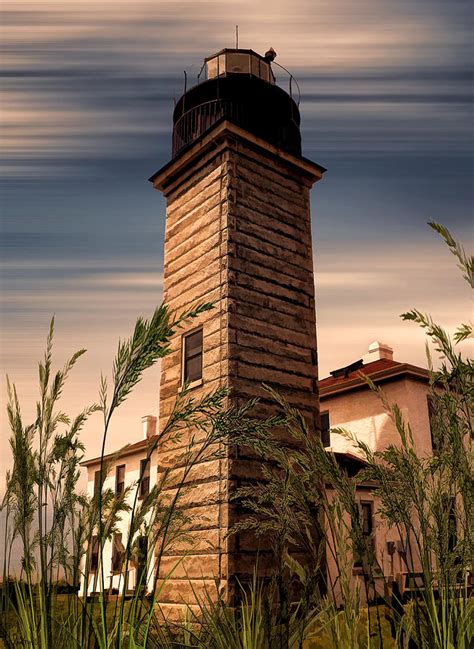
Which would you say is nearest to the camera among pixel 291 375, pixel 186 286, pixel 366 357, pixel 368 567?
pixel 368 567

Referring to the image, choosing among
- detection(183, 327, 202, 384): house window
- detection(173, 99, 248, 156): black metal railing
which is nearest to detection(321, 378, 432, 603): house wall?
detection(183, 327, 202, 384): house window

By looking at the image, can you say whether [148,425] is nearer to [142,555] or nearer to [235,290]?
[235,290]

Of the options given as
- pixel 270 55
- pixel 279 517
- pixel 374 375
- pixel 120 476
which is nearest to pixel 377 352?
pixel 374 375

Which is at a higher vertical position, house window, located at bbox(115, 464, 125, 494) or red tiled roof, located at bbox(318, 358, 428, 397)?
A: red tiled roof, located at bbox(318, 358, 428, 397)

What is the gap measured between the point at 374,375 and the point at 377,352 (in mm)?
3042

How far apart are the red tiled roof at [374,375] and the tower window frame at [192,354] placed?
4.62 metres

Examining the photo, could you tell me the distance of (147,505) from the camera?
8.02 feet

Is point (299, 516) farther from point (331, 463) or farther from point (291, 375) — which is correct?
point (291, 375)

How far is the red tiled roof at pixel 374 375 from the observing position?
1522 cm

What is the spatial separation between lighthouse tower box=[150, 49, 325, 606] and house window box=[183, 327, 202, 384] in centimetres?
3

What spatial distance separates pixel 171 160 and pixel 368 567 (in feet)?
35.3

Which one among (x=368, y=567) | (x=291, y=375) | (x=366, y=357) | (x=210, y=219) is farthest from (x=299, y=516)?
(x=366, y=357)

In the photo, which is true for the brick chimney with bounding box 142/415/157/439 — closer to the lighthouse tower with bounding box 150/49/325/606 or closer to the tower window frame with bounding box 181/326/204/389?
the lighthouse tower with bounding box 150/49/325/606

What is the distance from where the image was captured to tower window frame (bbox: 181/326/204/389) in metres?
10.3
